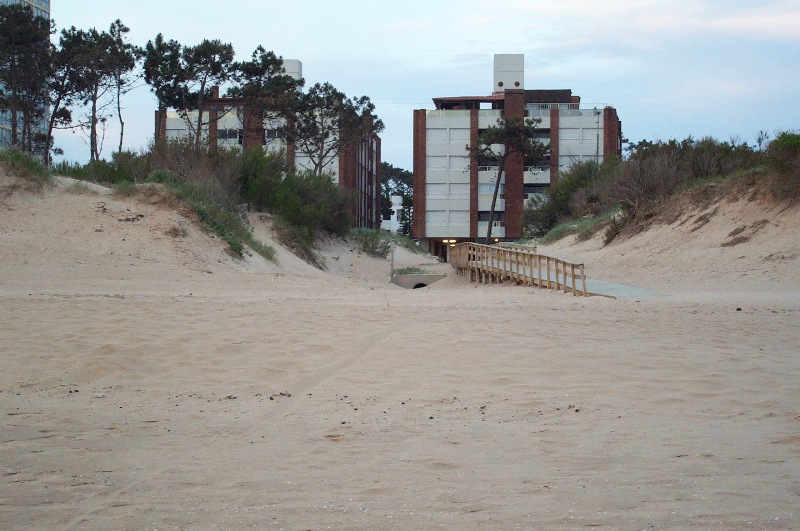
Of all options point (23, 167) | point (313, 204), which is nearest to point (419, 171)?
point (313, 204)

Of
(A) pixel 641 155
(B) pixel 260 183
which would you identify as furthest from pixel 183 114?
(A) pixel 641 155

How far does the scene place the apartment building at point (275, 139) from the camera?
56.4 m

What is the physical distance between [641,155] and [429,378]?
3441 cm

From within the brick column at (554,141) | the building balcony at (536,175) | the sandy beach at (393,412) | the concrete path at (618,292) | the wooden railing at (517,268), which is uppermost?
the brick column at (554,141)

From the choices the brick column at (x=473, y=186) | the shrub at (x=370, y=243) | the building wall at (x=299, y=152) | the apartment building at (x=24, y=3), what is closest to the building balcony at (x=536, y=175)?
the brick column at (x=473, y=186)

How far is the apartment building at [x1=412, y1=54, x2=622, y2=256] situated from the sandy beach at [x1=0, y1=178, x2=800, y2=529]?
5252 cm

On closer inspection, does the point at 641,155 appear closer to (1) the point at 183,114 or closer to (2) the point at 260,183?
(2) the point at 260,183

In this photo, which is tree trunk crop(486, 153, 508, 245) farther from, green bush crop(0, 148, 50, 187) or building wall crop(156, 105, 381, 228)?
green bush crop(0, 148, 50, 187)

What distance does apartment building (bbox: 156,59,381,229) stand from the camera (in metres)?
56.4

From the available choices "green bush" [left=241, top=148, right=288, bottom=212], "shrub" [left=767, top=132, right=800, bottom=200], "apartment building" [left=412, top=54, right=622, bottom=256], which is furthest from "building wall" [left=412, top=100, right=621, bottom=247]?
"shrub" [left=767, top=132, right=800, bottom=200]

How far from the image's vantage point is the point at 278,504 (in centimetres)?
475

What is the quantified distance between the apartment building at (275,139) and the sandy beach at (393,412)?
132 feet

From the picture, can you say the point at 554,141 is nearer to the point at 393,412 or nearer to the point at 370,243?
the point at 370,243

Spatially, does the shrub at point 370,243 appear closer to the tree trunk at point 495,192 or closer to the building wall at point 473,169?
the tree trunk at point 495,192
